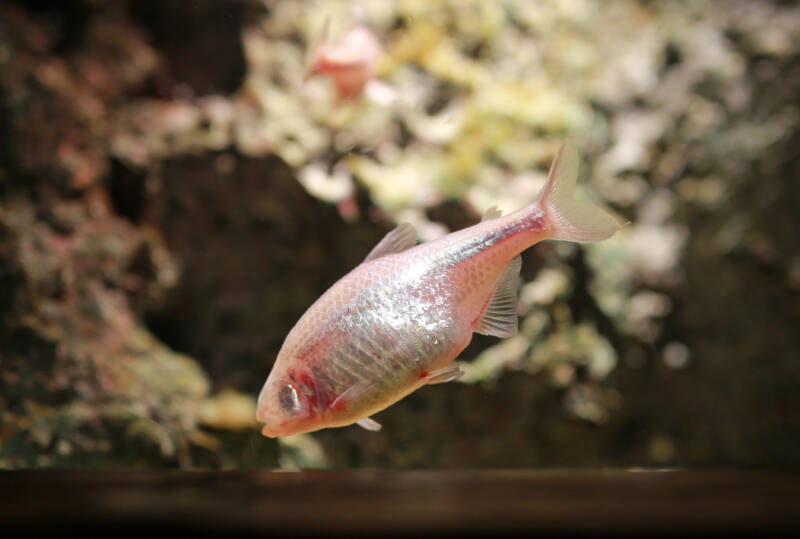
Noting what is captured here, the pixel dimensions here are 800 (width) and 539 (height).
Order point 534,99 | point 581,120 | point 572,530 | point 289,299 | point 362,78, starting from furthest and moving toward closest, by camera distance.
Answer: point 581,120 → point 534,99 → point 362,78 → point 289,299 → point 572,530

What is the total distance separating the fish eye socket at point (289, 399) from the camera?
0.78 metres

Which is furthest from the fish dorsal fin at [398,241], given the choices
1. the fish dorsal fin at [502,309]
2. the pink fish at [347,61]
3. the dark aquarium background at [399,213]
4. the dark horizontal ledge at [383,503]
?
the pink fish at [347,61]

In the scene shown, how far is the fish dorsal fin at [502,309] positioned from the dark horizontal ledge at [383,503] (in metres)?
0.42

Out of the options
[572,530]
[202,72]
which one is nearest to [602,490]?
[572,530]

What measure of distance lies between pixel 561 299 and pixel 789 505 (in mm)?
971

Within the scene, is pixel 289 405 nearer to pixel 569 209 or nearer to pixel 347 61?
pixel 569 209

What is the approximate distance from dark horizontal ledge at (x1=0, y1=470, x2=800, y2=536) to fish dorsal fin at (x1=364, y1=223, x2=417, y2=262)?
0.48 metres

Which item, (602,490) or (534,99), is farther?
(534,99)

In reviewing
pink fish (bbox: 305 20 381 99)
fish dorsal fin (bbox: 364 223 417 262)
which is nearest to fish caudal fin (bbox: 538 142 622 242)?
fish dorsal fin (bbox: 364 223 417 262)

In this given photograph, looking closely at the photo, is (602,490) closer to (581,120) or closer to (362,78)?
(362,78)

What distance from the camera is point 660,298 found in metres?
2.44

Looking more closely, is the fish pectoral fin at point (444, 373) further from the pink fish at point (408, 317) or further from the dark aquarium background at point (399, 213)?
the dark aquarium background at point (399, 213)

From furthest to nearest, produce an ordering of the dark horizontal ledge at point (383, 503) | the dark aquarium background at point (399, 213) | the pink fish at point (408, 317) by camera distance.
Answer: the dark aquarium background at point (399, 213)
the dark horizontal ledge at point (383, 503)
the pink fish at point (408, 317)

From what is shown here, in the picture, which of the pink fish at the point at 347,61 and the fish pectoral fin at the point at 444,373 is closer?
the fish pectoral fin at the point at 444,373
